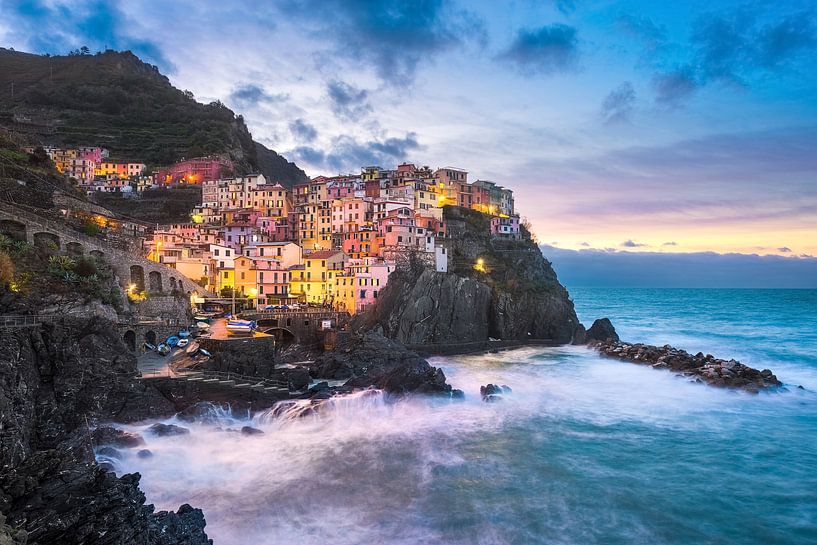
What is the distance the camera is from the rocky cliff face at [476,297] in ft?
188

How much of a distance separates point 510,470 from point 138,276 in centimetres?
3807

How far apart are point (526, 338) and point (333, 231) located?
3193 cm

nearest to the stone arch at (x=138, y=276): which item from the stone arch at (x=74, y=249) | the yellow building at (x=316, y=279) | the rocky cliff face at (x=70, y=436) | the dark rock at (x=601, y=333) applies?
the stone arch at (x=74, y=249)

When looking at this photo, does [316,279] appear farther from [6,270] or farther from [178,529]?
[178,529]

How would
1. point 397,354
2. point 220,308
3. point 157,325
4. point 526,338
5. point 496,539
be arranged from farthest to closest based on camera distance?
point 526,338
point 220,308
point 397,354
point 157,325
point 496,539

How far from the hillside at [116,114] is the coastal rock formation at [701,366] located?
84817mm

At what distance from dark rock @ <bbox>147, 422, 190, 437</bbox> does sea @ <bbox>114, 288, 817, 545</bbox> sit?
473mm

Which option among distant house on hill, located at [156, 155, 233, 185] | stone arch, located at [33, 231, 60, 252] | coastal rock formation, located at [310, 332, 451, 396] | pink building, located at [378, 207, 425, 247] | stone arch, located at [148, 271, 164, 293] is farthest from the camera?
Answer: distant house on hill, located at [156, 155, 233, 185]

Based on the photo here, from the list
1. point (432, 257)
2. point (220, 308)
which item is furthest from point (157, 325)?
point (432, 257)

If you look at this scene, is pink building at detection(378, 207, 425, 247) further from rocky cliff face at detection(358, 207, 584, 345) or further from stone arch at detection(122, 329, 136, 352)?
stone arch at detection(122, 329, 136, 352)

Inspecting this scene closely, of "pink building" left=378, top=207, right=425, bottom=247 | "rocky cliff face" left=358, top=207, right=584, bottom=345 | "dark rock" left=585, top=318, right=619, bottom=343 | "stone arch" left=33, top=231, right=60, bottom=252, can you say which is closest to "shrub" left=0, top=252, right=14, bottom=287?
"stone arch" left=33, top=231, right=60, bottom=252

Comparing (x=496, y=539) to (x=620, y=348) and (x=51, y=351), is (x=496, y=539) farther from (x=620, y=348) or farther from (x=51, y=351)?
(x=620, y=348)

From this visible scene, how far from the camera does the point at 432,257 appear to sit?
67.1 meters

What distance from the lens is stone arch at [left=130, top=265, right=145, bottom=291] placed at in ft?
149
